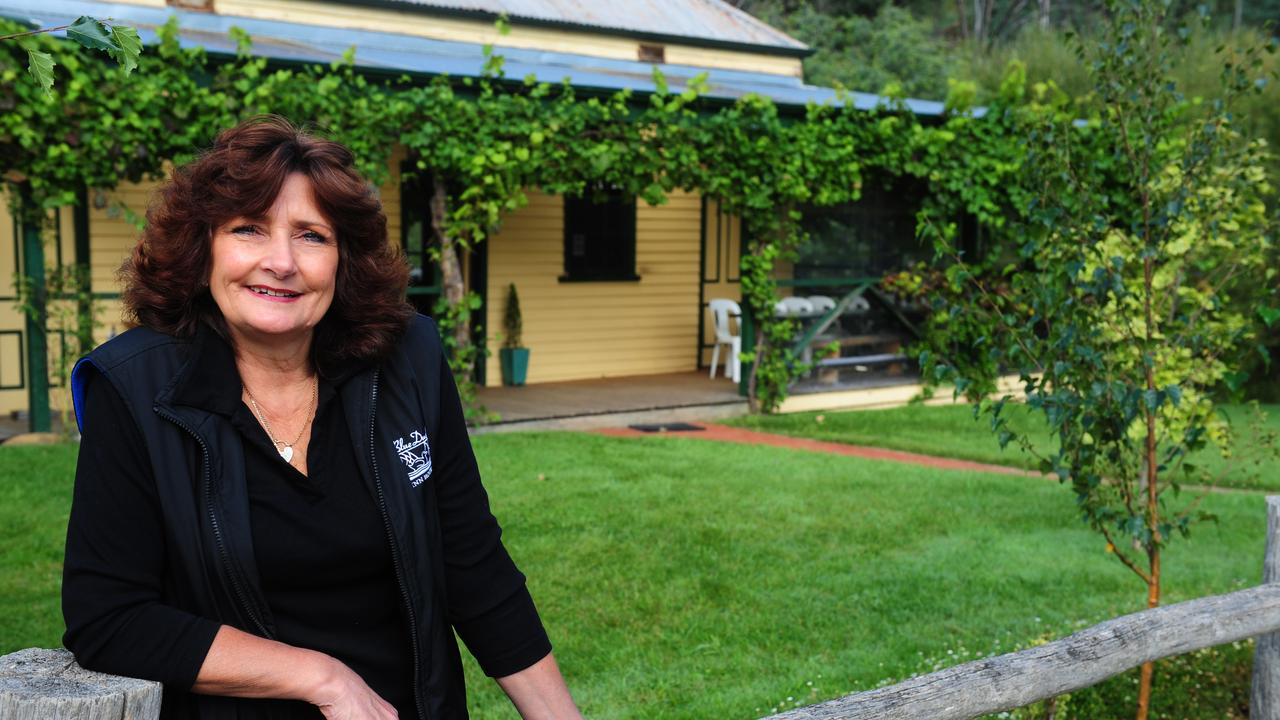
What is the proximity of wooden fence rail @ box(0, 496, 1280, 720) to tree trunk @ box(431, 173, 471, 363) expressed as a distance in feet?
26.0

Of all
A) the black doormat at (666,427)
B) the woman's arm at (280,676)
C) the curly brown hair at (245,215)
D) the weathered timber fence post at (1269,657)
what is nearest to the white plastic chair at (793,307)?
the black doormat at (666,427)

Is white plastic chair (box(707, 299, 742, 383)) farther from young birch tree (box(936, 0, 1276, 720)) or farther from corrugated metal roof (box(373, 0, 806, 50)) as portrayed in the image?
young birch tree (box(936, 0, 1276, 720))

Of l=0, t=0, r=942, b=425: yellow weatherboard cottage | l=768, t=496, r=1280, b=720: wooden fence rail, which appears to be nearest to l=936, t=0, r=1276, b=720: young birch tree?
l=768, t=496, r=1280, b=720: wooden fence rail

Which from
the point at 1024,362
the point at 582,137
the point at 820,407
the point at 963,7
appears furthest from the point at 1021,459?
the point at 963,7

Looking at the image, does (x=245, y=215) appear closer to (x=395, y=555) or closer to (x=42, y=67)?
(x=42, y=67)

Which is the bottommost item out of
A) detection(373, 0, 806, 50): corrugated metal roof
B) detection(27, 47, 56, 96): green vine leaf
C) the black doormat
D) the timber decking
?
the black doormat

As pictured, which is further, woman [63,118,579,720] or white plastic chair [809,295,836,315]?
white plastic chair [809,295,836,315]

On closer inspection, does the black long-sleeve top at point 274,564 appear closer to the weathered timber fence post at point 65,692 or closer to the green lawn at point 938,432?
the weathered timber fence post at point 65,692

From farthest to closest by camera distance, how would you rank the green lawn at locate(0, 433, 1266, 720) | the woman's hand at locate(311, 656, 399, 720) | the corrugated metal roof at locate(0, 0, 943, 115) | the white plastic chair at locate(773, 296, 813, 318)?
the white plastic chair at locate(773, 296, 813, 318) → the corrugated metal roof at locate(0, 0, 943, 115) → the green lawn at locate(0, 433, 1266, 720) → the woman's hand at locate(311, 656, 399, 720)

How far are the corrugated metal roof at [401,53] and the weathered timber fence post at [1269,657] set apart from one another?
7834 millimetres

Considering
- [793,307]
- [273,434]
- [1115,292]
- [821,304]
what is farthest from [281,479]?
[821,304]

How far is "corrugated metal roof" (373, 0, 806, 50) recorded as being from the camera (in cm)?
1417

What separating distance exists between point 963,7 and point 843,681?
3812 cm

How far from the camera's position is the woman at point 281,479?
5.96ft
